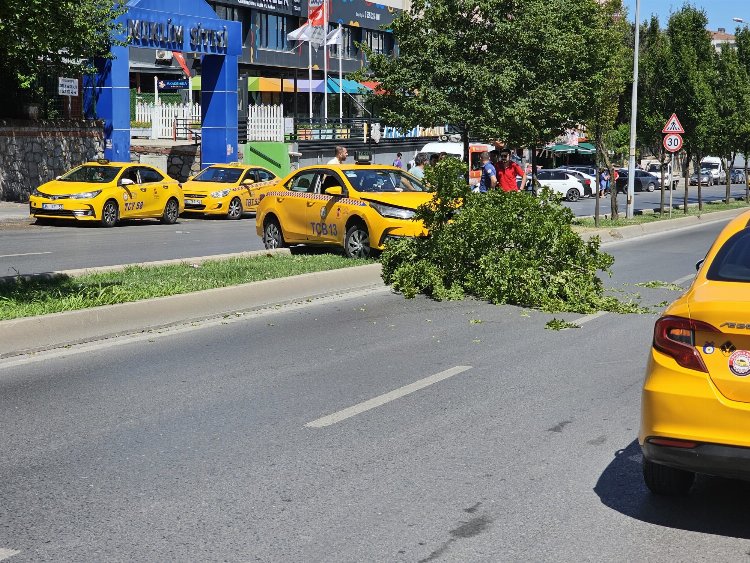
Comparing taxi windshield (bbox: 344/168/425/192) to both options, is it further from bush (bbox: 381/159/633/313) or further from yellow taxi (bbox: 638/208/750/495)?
yellow taxi (bbox: 638/208/750/495)

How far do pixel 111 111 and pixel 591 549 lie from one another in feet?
106

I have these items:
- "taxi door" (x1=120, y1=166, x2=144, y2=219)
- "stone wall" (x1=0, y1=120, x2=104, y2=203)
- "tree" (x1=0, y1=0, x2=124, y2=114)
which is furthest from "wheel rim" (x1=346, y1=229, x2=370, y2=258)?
"stone wall" (x1=0, y1=120, x2=104, y2=203)

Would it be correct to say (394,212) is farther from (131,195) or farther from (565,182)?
(565,182)

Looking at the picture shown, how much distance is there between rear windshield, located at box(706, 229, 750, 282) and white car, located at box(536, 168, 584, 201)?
47.2 m

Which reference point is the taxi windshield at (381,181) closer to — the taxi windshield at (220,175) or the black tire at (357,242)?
the black tire at (357,242)

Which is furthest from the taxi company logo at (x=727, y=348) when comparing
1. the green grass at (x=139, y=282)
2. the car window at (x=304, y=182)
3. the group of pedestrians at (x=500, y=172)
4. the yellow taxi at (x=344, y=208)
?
the group of pedestrians at (x=500, y=172)

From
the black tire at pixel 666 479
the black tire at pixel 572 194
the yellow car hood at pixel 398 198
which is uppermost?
the yellow car hood at pixel 398 198

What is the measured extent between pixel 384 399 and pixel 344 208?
9397 millimetres

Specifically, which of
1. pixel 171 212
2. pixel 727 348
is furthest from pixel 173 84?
pixel 727 348

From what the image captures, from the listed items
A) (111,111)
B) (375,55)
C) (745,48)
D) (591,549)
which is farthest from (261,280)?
(745,48)

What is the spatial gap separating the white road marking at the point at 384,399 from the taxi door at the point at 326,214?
8.26 metres

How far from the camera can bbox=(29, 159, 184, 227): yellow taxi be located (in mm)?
26406

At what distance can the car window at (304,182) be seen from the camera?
1845cm

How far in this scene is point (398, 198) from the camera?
57.2 ft
